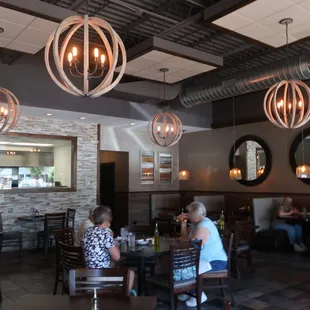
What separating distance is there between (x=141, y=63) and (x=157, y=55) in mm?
483

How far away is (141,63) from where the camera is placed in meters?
5.95

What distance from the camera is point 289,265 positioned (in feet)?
21.0

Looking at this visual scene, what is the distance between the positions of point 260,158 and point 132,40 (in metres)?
5.09

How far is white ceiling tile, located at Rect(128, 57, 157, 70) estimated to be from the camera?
18.9 feet

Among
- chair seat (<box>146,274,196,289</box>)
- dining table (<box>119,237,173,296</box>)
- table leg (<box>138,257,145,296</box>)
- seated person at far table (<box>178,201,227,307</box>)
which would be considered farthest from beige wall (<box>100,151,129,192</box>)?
chair seat (<box>146,274,196,289</box>)

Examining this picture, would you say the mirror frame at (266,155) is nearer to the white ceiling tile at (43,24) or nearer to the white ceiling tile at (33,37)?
the white ceiling tile at (33,37)

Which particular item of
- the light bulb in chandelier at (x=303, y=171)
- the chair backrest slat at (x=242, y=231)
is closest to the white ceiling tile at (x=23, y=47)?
the chair backrest slat at (x=242, y=231)

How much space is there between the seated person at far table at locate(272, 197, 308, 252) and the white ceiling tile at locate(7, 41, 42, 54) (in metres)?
5.92

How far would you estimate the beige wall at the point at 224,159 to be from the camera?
9.13 m

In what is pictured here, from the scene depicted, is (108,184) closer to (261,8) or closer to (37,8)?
(37,8)

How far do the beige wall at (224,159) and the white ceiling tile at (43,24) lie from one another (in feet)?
21.6

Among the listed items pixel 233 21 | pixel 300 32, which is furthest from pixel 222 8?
pixel 300 32

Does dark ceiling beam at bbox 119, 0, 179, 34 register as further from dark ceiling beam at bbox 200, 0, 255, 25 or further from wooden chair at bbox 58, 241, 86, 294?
A: wooden chair at bbox 58, 241, 86, 294

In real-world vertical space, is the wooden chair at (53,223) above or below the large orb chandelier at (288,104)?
below
